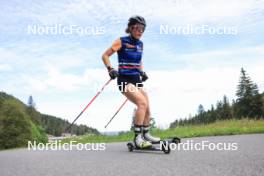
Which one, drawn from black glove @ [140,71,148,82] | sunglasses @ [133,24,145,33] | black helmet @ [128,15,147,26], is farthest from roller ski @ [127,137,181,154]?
black helmet @ [128,15,147,26]

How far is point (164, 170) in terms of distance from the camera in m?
4.13

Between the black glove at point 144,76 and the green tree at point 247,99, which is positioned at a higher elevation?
the green tree at point 247,99

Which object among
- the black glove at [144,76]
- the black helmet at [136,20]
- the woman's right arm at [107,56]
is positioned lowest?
the black glove at [144,76]

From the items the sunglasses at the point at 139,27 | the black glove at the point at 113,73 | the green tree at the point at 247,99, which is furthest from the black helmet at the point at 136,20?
the green tree at the point at 247,99

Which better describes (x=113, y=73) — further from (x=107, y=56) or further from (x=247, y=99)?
(x=247, y=99)

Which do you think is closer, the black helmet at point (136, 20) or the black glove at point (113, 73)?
the black glove at point (113, 73)

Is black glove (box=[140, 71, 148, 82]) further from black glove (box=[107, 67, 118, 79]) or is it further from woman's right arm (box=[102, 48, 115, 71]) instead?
black glove (box=[107, 67, 118, 79])

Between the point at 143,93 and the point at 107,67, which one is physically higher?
the point at 107,67

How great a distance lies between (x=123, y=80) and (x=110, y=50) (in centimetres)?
60

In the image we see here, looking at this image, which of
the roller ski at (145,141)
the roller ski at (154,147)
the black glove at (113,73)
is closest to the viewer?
the roller ski at (154,147)

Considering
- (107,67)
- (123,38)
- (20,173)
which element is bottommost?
(20,173)

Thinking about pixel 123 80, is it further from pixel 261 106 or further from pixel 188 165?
pixel 261 106

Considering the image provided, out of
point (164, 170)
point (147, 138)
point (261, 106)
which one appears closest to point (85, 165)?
point (164, 170)

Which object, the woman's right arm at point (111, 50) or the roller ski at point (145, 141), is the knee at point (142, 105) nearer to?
the roller ski at point (145, 141)
